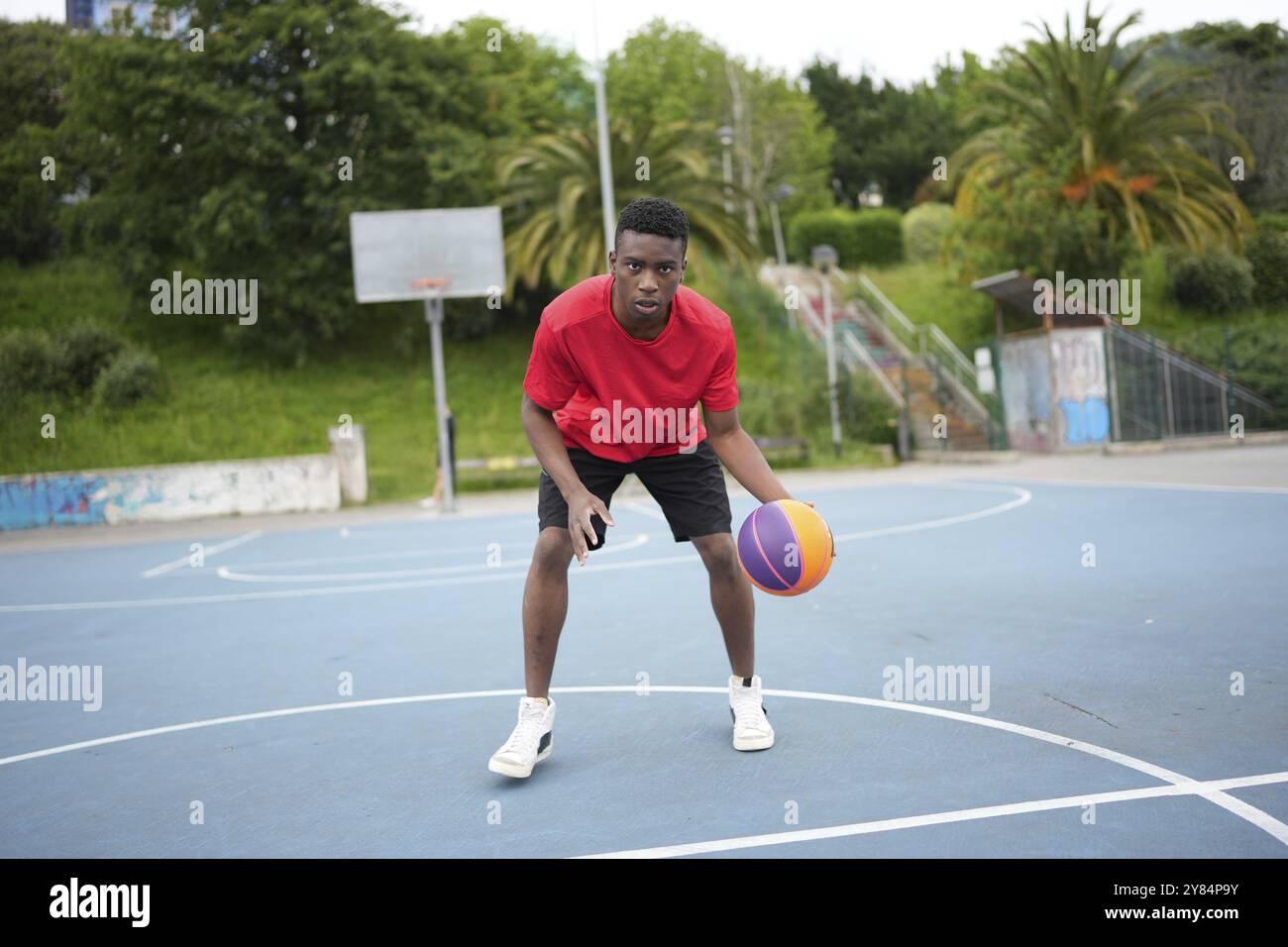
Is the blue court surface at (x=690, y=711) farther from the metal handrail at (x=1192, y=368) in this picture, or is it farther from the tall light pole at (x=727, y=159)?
the tall light pole at (x=727, y=159)

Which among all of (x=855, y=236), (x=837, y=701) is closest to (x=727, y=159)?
(x=855, y=236)

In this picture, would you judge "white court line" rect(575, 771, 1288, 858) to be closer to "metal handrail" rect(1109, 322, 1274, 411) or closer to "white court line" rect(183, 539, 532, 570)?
"white court line" rect(183, 539, 532, 570)

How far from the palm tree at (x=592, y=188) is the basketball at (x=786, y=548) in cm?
2269

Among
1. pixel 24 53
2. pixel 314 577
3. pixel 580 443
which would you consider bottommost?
pixel 314 577

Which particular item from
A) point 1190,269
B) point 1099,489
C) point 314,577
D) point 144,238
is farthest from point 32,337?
point 1190,269

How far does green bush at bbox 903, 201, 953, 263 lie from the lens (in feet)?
131

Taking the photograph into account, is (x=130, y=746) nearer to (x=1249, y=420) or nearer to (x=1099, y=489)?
(x=1099, y=489)

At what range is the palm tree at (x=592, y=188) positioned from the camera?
27.0 meters

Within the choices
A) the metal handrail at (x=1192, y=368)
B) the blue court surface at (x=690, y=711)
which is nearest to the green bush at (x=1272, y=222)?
the metal handrail at (x=1192, y=368)

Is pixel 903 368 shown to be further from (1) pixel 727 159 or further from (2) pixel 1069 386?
(1) pixel 727 159

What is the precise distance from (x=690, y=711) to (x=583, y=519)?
137 cm

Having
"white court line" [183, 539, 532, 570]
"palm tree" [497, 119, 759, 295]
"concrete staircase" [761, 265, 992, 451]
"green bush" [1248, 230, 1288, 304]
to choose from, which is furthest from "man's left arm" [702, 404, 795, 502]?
"green bush" [1248, 230, 1288, 304]

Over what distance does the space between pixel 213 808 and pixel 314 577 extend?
6785mm
